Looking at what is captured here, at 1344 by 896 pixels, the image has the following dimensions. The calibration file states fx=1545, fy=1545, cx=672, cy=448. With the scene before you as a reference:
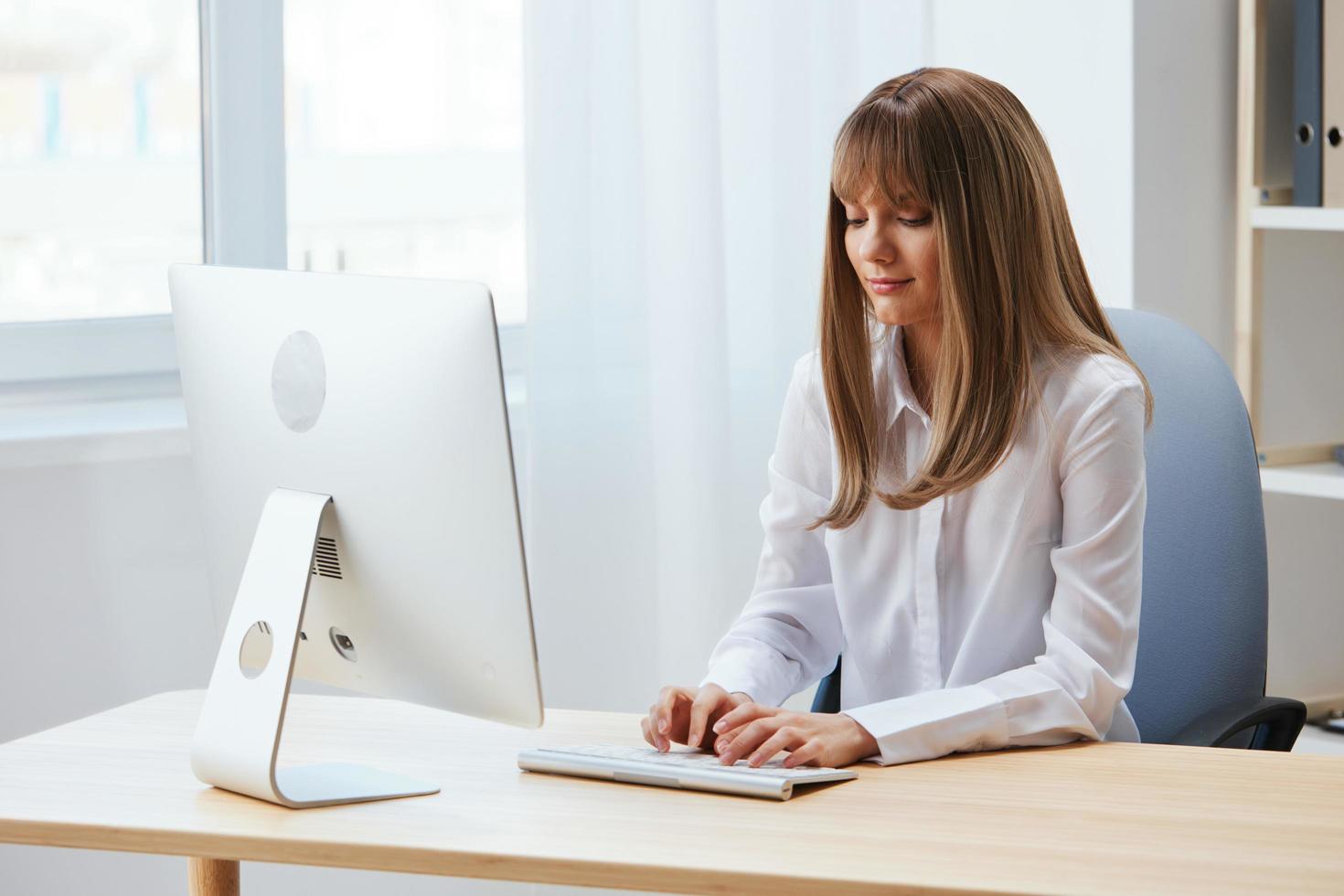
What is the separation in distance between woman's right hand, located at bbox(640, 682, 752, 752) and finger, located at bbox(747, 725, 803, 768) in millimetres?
89

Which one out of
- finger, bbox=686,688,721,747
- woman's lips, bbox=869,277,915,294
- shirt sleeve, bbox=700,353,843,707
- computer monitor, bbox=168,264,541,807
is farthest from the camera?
shirt sleeve, bbox=700,353,843,707

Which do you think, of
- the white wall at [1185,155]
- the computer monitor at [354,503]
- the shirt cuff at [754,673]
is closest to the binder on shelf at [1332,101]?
the white wall at [1185,155]

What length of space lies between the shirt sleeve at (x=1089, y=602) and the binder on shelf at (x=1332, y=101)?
85 cm

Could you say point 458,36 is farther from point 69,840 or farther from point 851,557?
point 69,840

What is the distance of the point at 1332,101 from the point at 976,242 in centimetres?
92

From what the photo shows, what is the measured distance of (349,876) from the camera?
7.47 feet

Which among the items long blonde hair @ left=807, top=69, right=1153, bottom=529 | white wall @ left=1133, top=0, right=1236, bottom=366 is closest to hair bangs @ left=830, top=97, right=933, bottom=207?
long blonde hair @ left=807, top=69, right=1153, bottom=529

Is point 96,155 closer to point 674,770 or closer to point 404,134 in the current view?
point 404,134

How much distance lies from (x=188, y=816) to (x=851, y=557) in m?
0.69

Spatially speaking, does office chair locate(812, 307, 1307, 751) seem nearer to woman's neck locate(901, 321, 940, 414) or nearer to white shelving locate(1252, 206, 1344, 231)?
woman's neck locate(901, 321, 940, 414)

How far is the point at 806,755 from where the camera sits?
3.96 feet

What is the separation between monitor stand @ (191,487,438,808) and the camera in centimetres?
116

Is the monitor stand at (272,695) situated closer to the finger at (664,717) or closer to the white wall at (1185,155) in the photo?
the finger at (664,717)

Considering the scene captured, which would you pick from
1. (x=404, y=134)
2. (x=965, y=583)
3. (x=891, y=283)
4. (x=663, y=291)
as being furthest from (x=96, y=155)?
(x=965, y=583)
